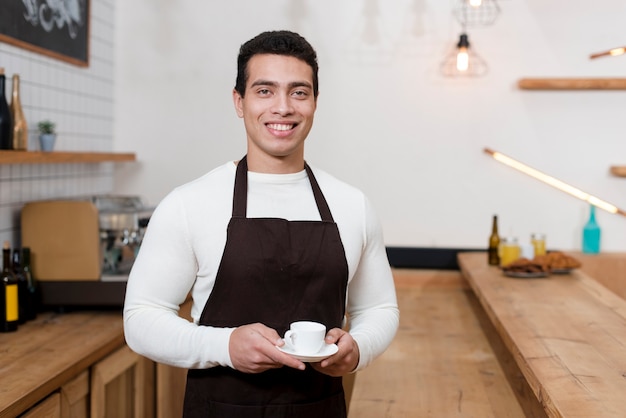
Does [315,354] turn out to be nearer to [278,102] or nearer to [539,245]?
[278,102]

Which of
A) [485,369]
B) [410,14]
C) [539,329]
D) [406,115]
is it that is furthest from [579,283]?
[410,14]

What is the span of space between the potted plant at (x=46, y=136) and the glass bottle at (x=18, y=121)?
7.9 inches

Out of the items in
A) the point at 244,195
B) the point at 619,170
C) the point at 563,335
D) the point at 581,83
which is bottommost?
the point at 563,335

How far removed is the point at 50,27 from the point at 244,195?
185 cm

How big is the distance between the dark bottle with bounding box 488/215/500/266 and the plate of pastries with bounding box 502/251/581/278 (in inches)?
9.1

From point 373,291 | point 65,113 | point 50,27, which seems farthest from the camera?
point 65,113

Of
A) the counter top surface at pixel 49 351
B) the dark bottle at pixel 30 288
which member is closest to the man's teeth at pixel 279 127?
the counter top surface at pixel 49 351

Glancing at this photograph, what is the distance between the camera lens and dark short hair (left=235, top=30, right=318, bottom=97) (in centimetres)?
177

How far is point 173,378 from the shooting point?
129 inches

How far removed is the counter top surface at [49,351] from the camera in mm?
2031

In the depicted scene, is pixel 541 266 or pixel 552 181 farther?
pixel 552 181

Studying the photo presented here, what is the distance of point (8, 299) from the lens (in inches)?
100

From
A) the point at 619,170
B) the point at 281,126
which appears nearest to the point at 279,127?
the point at 281,126

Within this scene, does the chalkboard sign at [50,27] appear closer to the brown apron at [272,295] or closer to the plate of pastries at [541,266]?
the brown apron at [272,295]
